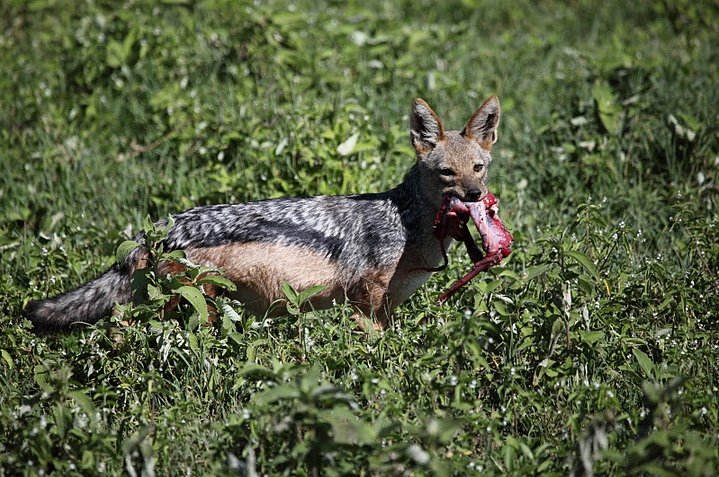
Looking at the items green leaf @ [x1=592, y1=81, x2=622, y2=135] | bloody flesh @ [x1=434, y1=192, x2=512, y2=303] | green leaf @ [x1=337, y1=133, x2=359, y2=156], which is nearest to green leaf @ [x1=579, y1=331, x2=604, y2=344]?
bloody flesh @ [x1=434, y1=192, x2=512, y2=303]

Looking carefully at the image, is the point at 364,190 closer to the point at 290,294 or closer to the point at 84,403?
the point at 290,294

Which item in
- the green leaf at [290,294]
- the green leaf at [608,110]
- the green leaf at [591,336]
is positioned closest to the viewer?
the green leaf at [591,336]

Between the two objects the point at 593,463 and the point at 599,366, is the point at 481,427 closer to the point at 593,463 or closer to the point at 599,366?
the point at 593,463

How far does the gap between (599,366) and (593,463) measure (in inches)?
38.0

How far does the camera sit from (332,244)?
18.0 feet

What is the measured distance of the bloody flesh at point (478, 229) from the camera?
5.00 m

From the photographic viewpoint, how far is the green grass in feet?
12.8

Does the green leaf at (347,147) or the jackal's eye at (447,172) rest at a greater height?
the jackal's eye at (447,172)

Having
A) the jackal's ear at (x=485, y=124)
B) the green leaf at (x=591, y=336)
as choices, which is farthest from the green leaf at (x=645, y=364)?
the jackal's ear at (x=485, y=124)

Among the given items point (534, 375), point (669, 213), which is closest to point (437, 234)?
point (534, 375)

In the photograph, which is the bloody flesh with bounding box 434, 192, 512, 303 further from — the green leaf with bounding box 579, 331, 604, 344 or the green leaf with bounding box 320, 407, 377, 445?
the green leaf with bounding box 320, 407, 377, 445

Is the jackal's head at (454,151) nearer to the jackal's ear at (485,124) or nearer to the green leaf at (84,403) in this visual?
the jackal's ear at (485,124)

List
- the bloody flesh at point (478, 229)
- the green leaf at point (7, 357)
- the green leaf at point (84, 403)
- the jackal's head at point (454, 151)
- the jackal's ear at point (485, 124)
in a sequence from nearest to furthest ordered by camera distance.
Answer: the green leaf at point (84, 403), the green leaf at point (7, 357), the bloody flesh at point (478, 229), the jackal's head at point (454, 151), the jackal's ear at point (485, 124)

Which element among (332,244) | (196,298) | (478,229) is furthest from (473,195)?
(196,298)
